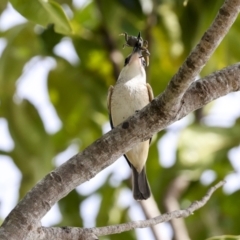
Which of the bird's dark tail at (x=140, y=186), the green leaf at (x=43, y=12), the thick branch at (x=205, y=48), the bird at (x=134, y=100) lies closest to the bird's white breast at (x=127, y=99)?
the bird at (x=134, y=100)

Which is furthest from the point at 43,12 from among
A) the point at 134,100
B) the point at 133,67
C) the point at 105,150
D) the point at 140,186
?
the point at 140,186

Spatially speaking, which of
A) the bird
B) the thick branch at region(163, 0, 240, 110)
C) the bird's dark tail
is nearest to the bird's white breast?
the bird

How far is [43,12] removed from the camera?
219cm

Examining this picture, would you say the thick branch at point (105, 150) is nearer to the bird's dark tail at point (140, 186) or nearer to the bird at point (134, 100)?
the bird at point (134, 100)

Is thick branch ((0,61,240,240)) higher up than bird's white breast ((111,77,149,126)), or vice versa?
bird's white breast ((111,77,149,126))

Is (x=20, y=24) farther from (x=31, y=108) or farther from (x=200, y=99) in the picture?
(x=200, y=99)

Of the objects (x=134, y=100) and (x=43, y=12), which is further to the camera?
(x=134, y=100)

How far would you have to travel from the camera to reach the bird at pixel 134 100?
2961 mm

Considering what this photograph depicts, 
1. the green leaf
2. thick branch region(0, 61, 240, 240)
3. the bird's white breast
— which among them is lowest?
thick branch region(0, 61, 240, 240)

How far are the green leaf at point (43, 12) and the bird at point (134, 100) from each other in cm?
64

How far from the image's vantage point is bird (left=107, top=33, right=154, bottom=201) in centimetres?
296

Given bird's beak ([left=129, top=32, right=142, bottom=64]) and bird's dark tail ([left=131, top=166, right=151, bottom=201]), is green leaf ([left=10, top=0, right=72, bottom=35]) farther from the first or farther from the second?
bird's dark tail ([left=131, top=166, right=151, bottom=201])

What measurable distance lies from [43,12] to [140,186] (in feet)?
3.85

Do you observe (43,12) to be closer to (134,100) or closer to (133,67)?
(134,100)
